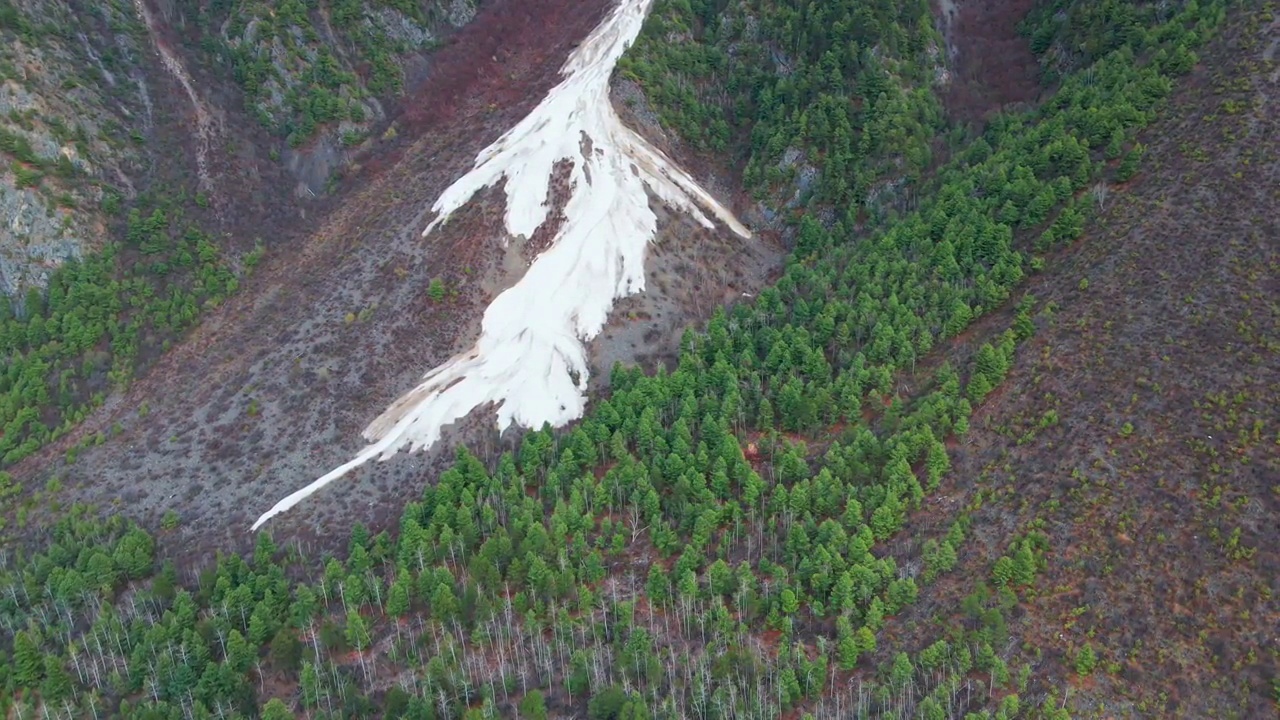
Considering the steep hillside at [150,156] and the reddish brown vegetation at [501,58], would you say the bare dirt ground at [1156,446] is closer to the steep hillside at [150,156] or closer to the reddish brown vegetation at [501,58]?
the reddish brown vegetation at [501,58]

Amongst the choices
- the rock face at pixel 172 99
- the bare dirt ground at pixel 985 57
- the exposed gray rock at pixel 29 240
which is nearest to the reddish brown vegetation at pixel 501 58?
the rock face at pixel 172 99

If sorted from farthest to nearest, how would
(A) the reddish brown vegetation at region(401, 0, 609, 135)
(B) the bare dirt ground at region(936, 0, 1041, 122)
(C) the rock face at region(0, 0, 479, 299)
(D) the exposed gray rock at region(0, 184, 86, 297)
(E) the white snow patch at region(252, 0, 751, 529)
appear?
1. (A) the reddish brown vegetation at region(401, 0, 609, 135)
2. (B) the bare dirt ground at region(936, 0, 1041, 122)
3. (C) the rock face at region(0, 0, 479, 299)
4. (D) the exposed gray rock at region(0, 184, 86, 297)
5. (E) the white snow patch at region(252, 0, 751, 529)

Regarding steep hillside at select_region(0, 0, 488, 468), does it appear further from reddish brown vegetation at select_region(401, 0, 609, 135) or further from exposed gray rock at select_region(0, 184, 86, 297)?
reddish brown vegetation at select_region(401, 0, 609, 135)

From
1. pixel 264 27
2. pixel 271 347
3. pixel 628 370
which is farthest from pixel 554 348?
pixel 264 27

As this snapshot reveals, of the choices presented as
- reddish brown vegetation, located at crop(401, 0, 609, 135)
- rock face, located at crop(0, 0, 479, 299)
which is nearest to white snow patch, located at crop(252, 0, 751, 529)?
reddish brown vegetation, located at crop(401, 0, 609, 135)

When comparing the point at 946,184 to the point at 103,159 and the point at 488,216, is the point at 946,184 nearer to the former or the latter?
the point at 488,216

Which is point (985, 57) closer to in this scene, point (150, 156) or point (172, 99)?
point (172, 99)

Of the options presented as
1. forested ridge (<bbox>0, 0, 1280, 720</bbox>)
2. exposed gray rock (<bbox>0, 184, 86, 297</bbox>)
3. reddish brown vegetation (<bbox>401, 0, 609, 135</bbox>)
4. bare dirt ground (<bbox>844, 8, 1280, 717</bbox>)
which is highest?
exposed gray rock (<bbox>0, 184, 86, 297</bbox>)
